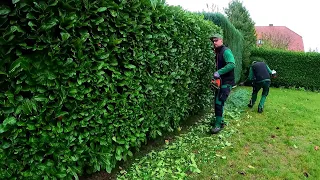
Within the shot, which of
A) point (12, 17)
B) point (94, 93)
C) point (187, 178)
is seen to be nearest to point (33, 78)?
point (12, 17)

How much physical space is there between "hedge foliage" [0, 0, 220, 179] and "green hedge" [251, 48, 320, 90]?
15715 mm

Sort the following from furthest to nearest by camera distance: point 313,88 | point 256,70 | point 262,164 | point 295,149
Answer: point 313,88 < point 256,70 < point 295,149 < point 262,164

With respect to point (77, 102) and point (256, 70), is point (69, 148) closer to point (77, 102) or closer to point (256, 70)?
point (77, 102)

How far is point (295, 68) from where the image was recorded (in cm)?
1742

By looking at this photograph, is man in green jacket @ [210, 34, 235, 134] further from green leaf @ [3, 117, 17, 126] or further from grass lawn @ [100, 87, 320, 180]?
green leaf @ [3, 117, 17, 126]

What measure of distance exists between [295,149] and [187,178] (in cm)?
257

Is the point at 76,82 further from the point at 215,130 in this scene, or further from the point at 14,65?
the point at 215,130

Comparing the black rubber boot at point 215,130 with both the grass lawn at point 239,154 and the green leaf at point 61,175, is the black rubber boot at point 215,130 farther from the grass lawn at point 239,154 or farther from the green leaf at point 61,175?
the green leaf at point 61,175

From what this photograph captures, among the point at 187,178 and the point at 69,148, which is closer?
the point at 69,148

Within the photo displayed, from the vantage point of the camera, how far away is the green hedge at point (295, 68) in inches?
670

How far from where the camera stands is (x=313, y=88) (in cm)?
1697

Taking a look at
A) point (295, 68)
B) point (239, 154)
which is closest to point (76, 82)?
point (239, 154)

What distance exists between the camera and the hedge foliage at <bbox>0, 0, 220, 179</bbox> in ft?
7.23

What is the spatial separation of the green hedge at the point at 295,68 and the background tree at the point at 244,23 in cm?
118
